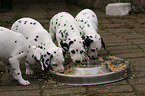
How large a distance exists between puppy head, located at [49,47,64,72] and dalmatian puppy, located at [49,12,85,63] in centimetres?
37

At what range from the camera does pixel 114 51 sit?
21.3 feet

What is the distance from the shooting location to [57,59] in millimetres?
4480

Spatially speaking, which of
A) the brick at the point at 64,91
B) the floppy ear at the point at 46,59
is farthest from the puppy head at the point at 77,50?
the brick at the point at 64,91

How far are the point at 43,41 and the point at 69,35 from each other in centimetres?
58

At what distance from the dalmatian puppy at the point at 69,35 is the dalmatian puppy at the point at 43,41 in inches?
12.4

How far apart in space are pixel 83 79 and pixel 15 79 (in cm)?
133

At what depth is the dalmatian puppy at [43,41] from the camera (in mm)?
4500

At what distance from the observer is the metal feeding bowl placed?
420 centimetres

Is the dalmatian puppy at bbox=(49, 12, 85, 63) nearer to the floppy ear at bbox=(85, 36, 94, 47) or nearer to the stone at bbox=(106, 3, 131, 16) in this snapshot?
the floppy ear at bbox=(85, 36, 94, 47)

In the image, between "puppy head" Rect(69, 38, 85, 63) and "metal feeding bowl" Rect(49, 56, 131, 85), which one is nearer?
"metal feeding bowl" Rect(49, 56, 131, 85)

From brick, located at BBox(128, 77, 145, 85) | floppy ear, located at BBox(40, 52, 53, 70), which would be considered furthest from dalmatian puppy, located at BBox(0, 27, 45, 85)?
brick, located at BBox(128, 77, 145, 85)

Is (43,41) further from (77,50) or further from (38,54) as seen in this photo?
(77,50)

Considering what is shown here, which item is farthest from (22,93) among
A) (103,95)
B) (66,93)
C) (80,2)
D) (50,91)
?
(80,2)

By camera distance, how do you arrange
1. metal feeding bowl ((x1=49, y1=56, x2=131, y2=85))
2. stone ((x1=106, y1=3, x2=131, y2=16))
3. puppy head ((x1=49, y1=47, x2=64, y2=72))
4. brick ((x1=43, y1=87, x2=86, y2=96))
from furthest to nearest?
stone ((x1=106, y1=3, x2=131, y2=16))
puppy head ((x1=49, y1=47, x2=64, y2=72))
metal feeding bowl ((x1=49, y1=56, x2=131, y2=85))
brick ((x1=43, y1=87, x2=86, y2=96))
